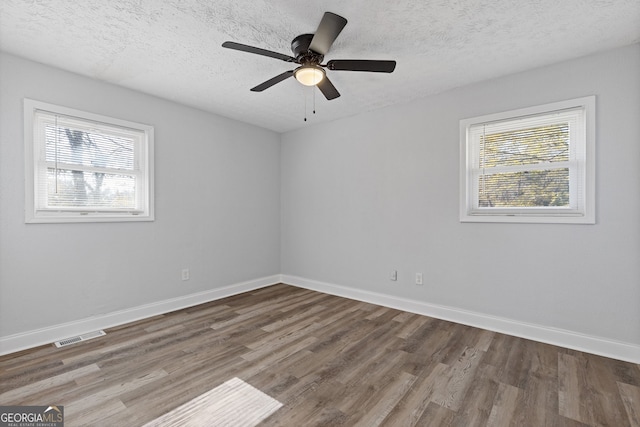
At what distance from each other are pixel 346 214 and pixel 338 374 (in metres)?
2.34

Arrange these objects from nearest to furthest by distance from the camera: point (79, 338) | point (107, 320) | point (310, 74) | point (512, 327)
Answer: point (310, 74), point (79, 338), point (512, 327), point (107, 320)

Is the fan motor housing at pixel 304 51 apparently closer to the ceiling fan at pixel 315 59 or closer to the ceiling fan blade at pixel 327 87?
the ceiling fan at pixel 315 59

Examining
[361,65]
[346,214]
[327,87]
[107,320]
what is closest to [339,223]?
[346,214]

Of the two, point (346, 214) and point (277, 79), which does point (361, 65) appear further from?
point (346, 214)

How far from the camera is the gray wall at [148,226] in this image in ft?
8.27

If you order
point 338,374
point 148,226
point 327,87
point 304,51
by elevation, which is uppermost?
point 304,51

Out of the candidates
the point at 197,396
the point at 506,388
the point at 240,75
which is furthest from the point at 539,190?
the point at 197,396

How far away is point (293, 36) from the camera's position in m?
2.25

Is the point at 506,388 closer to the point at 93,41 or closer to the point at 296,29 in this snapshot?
the point at 296,29

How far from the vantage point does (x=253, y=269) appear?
454 cm

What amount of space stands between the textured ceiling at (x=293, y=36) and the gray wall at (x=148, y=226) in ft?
1.04

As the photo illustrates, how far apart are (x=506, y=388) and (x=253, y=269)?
3.46m

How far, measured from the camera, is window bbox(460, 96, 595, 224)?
101 inches

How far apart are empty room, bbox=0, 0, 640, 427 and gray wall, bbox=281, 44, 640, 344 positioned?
0.02m
